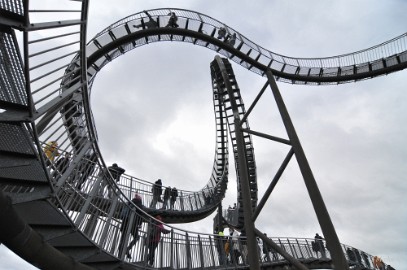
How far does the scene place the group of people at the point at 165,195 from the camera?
11629 millimetres

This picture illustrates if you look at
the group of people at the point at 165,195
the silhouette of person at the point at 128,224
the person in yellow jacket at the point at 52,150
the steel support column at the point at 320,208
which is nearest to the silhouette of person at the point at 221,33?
the group of people at the point at 165,195

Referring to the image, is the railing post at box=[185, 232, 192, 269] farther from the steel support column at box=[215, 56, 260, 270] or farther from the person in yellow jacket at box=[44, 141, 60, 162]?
the person in yellow jacket at box=[44, 141, 60, 162]

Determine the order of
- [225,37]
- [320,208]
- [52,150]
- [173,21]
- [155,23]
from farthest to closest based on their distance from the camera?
1. [225,37]
2. [173,21]
3. [155,23]
4. [52,150]
5. [320,208]

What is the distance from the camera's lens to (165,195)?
40.3 ft

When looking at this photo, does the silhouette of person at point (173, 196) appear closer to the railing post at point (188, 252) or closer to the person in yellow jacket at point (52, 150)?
the railing post at point (188, 252)

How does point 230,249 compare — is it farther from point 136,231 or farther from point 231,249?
point 136,231

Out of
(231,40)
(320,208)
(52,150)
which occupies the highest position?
(231,40)

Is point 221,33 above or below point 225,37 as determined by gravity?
above

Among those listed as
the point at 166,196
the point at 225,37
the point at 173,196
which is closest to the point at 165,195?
the point at 166,196

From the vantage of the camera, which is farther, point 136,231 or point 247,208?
point 136,231

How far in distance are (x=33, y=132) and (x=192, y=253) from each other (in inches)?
220

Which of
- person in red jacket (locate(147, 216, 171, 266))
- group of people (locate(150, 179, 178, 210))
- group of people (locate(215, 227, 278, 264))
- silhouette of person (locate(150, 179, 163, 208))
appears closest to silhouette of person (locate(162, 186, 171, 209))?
group of people (locate(150, 179, 178, 210))

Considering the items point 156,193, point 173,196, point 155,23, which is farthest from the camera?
point 173,196

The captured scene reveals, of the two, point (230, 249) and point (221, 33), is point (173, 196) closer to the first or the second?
point (230, 249)
